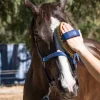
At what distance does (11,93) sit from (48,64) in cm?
939

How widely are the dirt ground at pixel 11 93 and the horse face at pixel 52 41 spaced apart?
692 centimetres

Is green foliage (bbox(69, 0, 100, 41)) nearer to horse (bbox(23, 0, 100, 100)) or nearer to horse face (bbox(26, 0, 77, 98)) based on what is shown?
horse (bbox(23, 0, 100, 100))

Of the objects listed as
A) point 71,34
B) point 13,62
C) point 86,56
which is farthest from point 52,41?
point 13,62

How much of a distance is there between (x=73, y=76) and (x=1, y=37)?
13.7m

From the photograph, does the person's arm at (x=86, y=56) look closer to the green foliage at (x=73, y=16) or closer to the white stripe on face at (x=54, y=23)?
the white stripe on face at (x=54, y=23)

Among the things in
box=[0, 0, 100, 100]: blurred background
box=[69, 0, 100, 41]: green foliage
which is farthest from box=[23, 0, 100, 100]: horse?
box=[69, 0, 100, 41]: green foliage

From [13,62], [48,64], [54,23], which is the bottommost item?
[48,64]

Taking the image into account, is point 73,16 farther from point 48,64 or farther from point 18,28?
point 48,64

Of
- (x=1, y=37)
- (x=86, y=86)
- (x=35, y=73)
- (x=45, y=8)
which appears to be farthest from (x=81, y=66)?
(x=1, y=37)

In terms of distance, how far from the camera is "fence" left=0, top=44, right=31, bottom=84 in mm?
15133

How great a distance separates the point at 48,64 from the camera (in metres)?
3.69

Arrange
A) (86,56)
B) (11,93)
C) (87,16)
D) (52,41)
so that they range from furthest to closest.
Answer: (87,16) < (11,93) < (52,41) < (86,56)

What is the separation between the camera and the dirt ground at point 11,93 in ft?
37.2

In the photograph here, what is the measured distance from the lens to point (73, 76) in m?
3.39
